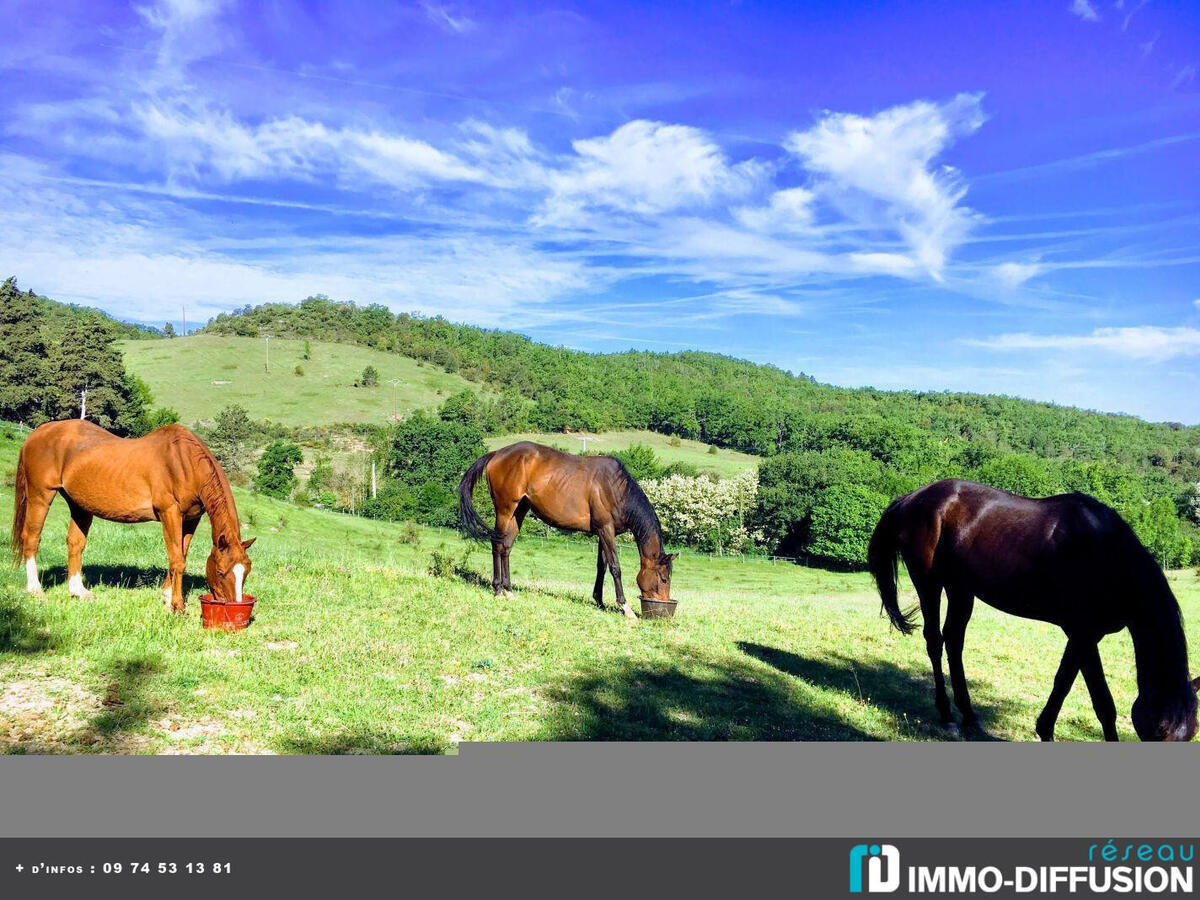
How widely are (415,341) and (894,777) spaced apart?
162 metres

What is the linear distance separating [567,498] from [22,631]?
7.57m

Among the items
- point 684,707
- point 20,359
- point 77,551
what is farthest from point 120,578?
point 20,359

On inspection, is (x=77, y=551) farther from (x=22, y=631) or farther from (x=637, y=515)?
(x=637, y=515)

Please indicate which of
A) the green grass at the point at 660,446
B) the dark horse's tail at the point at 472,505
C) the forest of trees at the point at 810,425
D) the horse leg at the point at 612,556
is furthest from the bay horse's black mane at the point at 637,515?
the green grass at the point at 660,446

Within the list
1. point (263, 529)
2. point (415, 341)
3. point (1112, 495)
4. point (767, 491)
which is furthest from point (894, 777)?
point (415, 341)

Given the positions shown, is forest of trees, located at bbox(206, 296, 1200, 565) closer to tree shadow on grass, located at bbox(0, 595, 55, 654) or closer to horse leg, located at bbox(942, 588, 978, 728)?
horse leg, located at bbox(942, 588, 978, 728)

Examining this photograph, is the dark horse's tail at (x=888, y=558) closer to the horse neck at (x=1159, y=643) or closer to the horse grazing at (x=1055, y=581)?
the horse grazing at (x=1055, y=581)

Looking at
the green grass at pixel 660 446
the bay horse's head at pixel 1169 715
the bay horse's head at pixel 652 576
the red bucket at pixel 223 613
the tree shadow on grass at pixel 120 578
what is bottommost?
the tree shadow on grass at pixel 120 578

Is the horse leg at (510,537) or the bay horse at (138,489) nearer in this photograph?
the bay horse at (138,489)

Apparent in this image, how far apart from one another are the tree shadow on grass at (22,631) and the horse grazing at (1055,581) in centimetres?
910

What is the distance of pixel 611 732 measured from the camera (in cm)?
633

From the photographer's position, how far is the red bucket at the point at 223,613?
8.09 meters

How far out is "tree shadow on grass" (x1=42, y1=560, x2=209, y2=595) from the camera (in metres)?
10.1

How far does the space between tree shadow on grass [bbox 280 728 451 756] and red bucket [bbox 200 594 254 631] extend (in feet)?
9.78
